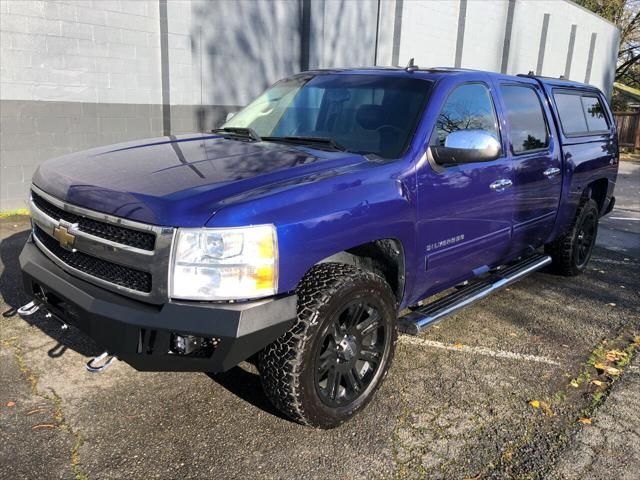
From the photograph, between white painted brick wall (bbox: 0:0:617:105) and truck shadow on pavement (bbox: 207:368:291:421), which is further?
white painted brick wall (bbox: 0:0:617:105)

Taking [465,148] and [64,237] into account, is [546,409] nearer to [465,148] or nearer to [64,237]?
[465,148]

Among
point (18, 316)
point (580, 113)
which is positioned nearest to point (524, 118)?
point (580, 113)

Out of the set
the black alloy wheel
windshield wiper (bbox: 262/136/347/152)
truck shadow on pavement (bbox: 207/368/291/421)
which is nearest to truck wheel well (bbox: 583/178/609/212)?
windshield wiper (bbox: 262/136/347/152)

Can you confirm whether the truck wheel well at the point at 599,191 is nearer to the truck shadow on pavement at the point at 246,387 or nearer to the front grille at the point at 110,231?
the truck shadow on pavement at the point at 246,387

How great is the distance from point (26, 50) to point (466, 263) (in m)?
6.89

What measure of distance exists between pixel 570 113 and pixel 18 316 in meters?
5.20

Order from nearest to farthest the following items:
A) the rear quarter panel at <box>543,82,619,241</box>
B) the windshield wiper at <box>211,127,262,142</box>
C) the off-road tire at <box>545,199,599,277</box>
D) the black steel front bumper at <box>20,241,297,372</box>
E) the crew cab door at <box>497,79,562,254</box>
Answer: the black steel front bumper at <box>20,241,297,372</box> → the windshield wiper at <box>211,127,262,142</box> → the crew cab door at <box>497,79,562,254</box> → the rear quarter panel at <box>543,82,619,241</box> → the off-road tire at <box>545,199,599,277</box>

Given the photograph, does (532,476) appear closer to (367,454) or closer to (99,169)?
(367,454)

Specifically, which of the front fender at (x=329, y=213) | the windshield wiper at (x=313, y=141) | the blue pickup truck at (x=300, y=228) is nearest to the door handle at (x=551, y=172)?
the blue pickup truck at (x=300, y=228)

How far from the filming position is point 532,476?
2713mm

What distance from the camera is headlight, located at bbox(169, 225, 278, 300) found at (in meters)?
2.44

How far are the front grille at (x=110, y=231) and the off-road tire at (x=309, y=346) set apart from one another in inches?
29.7

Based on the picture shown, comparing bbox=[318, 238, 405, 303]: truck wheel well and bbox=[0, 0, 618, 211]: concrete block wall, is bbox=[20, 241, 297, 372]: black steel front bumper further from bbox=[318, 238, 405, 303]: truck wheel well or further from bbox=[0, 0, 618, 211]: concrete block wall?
bbox=[0, 0, 618, 211]: concrete block wall

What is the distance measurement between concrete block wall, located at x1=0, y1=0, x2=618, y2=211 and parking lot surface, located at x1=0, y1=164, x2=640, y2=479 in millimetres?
4485
